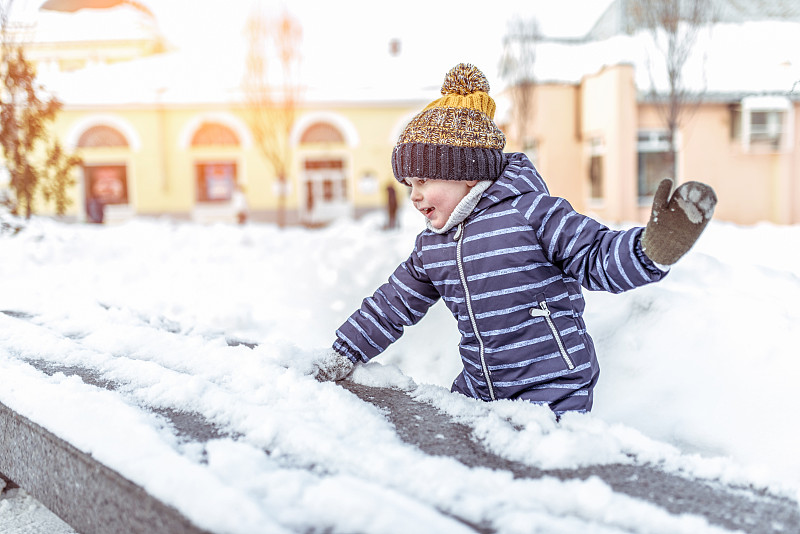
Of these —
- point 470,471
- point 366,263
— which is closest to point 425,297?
point 470,471

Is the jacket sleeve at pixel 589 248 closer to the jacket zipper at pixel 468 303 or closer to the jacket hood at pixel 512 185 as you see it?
the jacket hood at pixel 512 185

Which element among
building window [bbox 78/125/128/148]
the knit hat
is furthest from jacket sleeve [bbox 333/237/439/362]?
building window [bbox 78/125/128/148]

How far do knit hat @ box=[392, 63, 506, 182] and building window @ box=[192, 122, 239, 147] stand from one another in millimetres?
20990

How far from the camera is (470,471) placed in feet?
4.91

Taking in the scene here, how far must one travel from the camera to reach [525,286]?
196 centimetres

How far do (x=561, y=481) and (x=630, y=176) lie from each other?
16.0 metres

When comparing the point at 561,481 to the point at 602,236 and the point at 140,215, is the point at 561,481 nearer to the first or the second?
the point at 602,236

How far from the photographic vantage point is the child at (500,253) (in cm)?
193

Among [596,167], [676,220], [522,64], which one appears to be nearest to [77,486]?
[676,220]

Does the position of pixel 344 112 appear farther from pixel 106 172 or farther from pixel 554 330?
pixel 554 330

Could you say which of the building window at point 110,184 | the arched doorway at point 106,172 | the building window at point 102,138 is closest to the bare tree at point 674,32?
the building window at point 102,138

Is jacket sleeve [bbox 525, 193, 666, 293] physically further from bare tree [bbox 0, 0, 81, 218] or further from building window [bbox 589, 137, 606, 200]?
building window [bbox 589, 137, 606, 200]

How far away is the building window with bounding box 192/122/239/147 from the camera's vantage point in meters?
22.0

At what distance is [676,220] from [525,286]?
484mm
